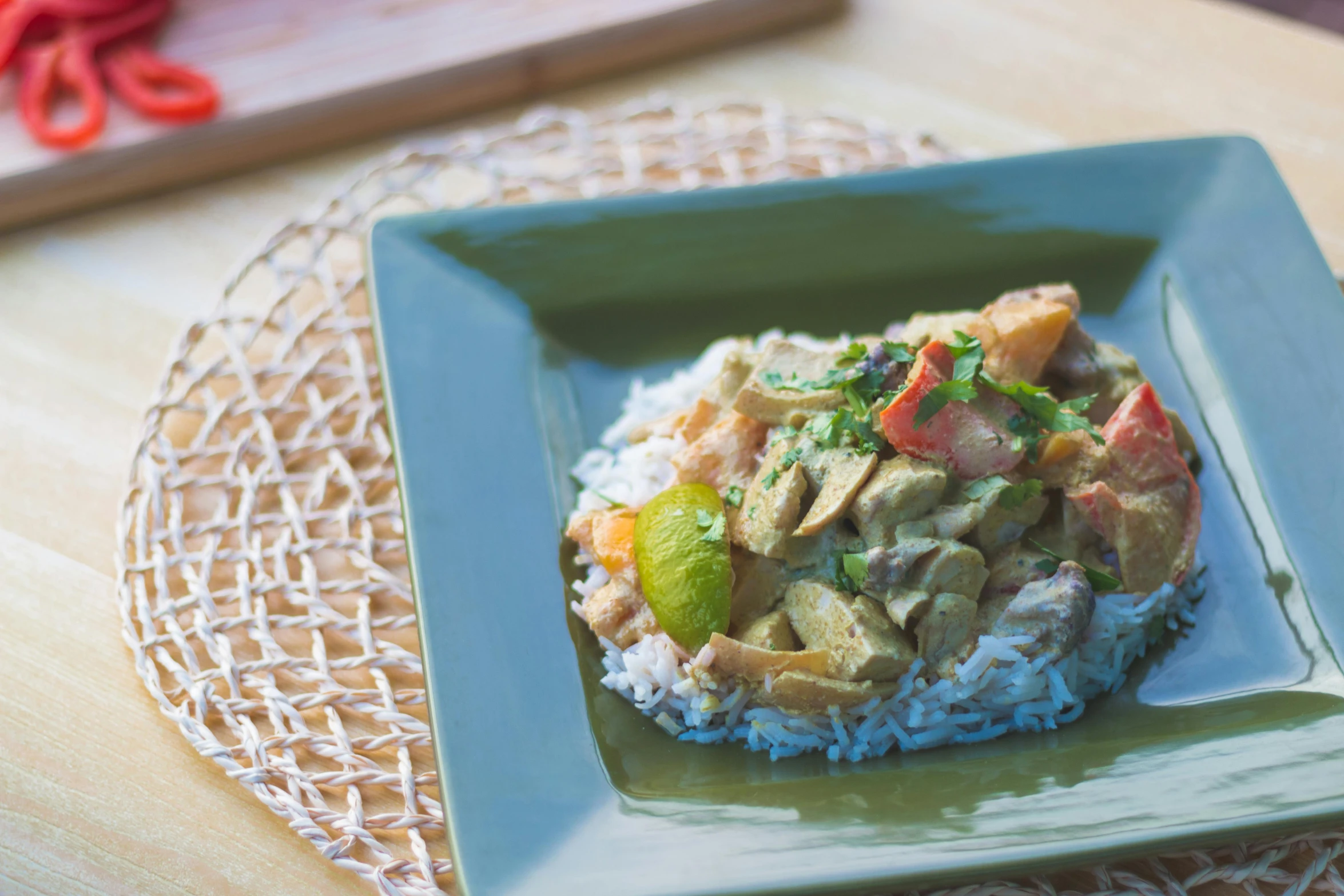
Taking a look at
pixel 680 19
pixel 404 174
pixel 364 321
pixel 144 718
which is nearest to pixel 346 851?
pixel 144 718

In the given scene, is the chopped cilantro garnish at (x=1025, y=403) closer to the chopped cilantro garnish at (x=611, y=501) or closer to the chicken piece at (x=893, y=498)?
the chicken piece at (x=893, y=498)

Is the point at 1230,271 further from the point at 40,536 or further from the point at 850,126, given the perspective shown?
the point at 40,536

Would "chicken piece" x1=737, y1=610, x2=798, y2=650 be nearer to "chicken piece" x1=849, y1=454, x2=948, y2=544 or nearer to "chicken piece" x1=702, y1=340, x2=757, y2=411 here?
"chicken piece" x1=849, y1=454, x2=948, y2=544

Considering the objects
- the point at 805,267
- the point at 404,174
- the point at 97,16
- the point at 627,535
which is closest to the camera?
the point at 627,535

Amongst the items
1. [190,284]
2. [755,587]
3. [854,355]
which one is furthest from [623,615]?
[190,284]

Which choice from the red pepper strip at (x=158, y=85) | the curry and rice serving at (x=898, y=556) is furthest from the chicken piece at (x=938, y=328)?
the red pepper strip at (x=158, y=85)

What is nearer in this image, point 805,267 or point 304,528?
point 304,528

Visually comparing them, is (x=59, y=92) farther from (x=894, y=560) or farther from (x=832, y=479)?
(x=894, y=560)
